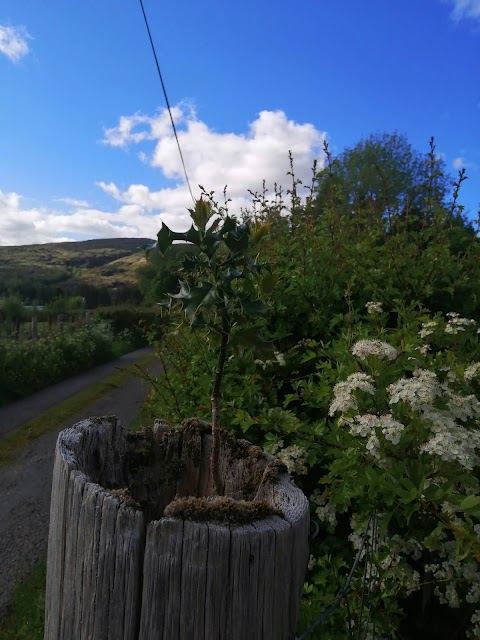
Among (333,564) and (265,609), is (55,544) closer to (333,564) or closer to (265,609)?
(265,609)

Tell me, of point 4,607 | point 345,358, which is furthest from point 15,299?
point 345,358

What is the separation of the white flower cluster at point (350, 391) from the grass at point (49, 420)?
4.55 metres

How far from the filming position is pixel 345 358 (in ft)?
8.57

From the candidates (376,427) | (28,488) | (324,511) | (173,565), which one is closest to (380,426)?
(376,427)

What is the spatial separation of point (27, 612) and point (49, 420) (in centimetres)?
587

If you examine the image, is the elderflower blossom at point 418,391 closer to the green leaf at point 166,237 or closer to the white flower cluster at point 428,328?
the white flower cluster at point 428,328

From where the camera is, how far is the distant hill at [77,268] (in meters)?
41.9

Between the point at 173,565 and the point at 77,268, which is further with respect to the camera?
the point at 77,268

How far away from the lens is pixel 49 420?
9500 millimetres

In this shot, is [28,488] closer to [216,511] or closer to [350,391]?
[350,391]

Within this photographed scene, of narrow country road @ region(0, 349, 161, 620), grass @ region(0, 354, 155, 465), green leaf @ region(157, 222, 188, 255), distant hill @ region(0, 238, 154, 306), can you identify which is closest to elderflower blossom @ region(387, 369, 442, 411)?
green leaf @ region(157, 222, 188, 255)

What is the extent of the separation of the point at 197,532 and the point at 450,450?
1.09 m

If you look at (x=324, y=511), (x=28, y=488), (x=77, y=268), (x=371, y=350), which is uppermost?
(x=371, y=350)

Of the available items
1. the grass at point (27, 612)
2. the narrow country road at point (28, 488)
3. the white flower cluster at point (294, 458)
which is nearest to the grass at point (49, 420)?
the narrow country road at point (28, 488)
